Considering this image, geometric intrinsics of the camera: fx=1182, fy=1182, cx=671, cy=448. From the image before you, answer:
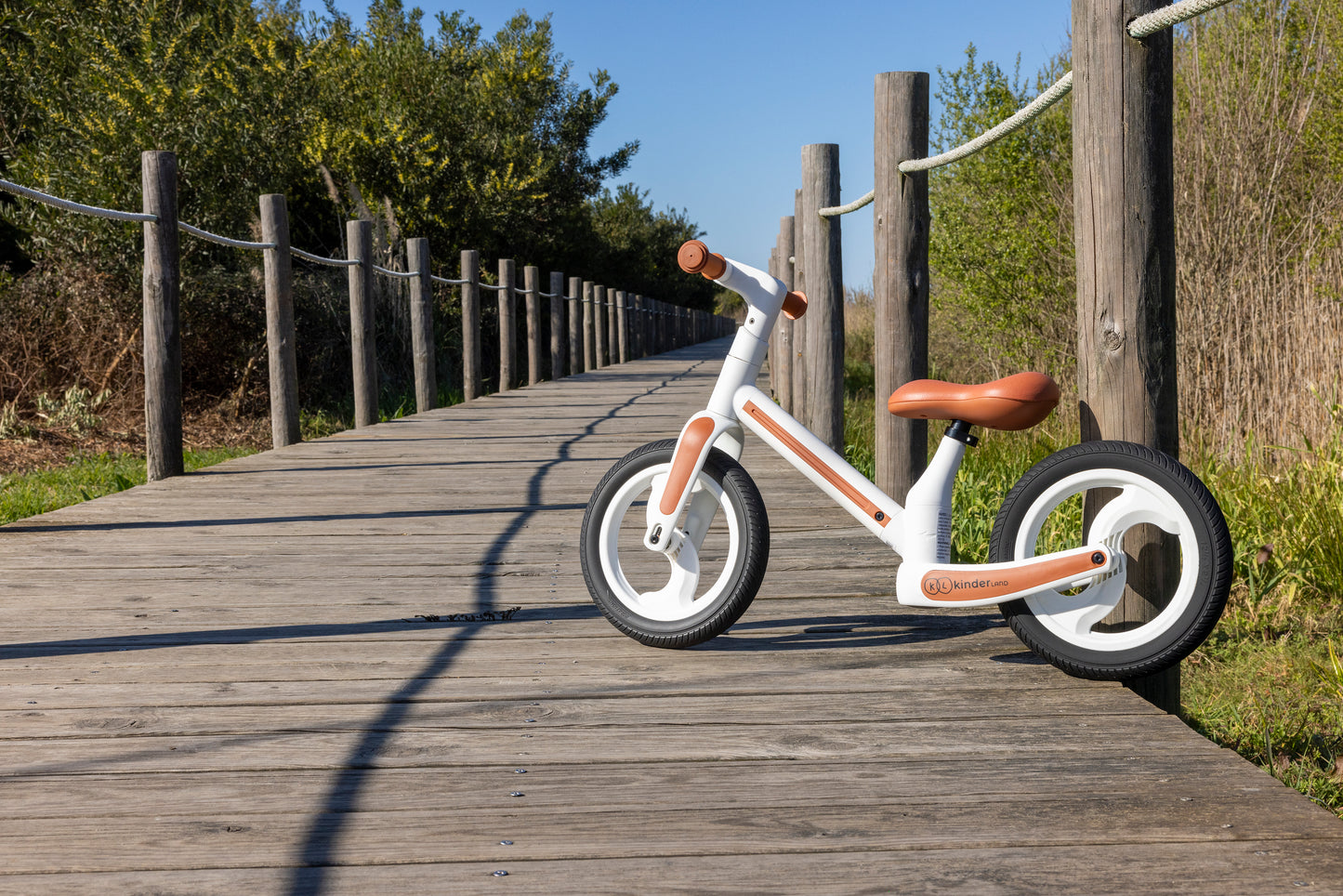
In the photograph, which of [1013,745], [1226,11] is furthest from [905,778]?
[1226,11]

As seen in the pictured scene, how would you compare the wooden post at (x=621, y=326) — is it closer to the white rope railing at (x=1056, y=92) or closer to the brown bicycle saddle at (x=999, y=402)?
the white rope railing at (x=1056, y=92)

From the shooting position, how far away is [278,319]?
6195 millimetres

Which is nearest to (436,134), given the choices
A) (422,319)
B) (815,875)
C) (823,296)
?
(422,319)

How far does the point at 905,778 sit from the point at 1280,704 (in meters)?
2.27

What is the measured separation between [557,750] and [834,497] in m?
0.81

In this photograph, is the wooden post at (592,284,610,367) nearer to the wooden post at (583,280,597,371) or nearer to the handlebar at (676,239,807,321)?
the wooden post at (583,280,597,371)

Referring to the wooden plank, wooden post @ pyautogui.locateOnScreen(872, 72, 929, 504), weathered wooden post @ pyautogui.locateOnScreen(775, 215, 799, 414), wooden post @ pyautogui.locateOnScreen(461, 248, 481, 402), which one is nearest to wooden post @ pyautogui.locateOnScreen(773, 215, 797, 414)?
weathered wooden post @ pyautogui.locateOnScreen(775, 215, 799, 414)

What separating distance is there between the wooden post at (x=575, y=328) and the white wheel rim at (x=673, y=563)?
1421 centimetres

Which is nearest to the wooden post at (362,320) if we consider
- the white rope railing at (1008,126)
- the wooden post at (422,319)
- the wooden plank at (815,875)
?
the wooden post at (422,319)

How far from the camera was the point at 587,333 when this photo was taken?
1812 centimetres

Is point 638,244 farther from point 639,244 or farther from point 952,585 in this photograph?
point 952,585

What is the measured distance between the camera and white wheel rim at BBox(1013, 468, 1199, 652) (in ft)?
6.91

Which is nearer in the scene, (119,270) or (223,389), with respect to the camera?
(119,270)

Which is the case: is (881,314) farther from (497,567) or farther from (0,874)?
(0,874)
